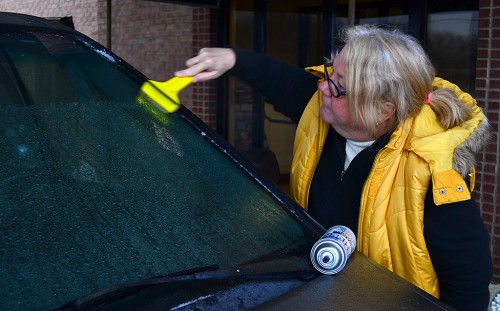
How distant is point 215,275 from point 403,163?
78 centimetres

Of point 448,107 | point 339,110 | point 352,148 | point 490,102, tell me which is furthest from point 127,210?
point 490,102

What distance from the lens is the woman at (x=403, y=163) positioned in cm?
200

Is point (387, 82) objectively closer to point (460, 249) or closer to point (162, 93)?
point (460, 249)

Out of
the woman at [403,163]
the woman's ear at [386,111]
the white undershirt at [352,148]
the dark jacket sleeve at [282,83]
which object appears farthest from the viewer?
the dark jacket sleeve at [282,83]

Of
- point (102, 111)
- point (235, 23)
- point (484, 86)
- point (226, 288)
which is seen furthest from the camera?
point (235, 23)

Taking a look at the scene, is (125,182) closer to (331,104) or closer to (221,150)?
(221,150)

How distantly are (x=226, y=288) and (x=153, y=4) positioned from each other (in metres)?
6.77

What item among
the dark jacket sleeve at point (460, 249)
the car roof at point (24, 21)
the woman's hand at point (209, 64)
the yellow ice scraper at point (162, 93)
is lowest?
the dark jacket sleeve at point (460, 249)

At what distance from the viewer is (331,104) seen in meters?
2.20

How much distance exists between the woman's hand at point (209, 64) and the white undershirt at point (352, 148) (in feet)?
1.71

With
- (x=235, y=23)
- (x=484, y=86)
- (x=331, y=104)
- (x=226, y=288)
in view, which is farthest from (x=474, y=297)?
(x=235, y=23)

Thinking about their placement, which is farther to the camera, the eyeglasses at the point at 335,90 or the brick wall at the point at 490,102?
the brick wall at the point at 490,102

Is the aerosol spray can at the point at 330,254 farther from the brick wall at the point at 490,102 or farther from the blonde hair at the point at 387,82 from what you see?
the brick wall at the point at 490,102

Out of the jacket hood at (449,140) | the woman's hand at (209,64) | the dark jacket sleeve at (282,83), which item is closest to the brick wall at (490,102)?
the dark jacket sleeve at (282,83)
